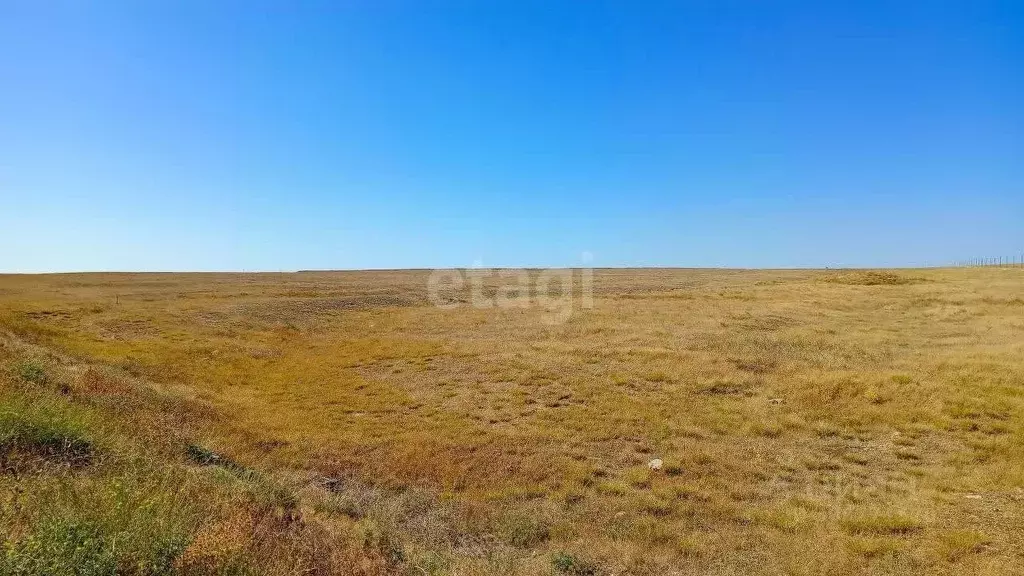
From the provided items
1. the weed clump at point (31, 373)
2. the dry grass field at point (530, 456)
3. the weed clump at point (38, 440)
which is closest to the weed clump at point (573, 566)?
the dry grass field at point (530, 456)

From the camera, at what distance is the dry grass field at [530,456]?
17.3 feet

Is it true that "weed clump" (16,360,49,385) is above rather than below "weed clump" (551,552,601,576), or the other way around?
above

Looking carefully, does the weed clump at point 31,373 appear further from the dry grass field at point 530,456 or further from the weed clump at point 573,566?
the weed clump at point 573,566

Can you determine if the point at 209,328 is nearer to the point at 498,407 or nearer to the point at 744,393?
the point at 498,407

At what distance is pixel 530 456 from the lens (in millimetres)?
11852

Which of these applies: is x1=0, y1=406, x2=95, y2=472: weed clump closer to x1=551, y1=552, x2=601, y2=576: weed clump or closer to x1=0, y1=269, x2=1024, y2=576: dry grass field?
x1=0, y1=269, x2=1024, y2=576: dry grass field

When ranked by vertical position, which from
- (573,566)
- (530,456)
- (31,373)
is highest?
(31,373)

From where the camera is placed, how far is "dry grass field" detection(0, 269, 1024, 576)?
5.27m

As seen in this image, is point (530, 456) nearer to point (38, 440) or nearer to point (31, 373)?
point (38, 440)

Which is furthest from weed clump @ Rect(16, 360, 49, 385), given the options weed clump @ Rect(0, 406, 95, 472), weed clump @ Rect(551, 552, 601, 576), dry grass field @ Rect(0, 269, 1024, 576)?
weed clump @ Rect(551, 552, 601, 576)

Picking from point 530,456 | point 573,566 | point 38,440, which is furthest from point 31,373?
point 573,566

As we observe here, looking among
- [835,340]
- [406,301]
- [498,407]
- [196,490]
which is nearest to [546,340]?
[498,407]

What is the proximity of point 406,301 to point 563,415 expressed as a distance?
42.7 metres

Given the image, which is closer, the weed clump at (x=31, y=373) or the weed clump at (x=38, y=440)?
the weed clump at (x=38, y=440)
